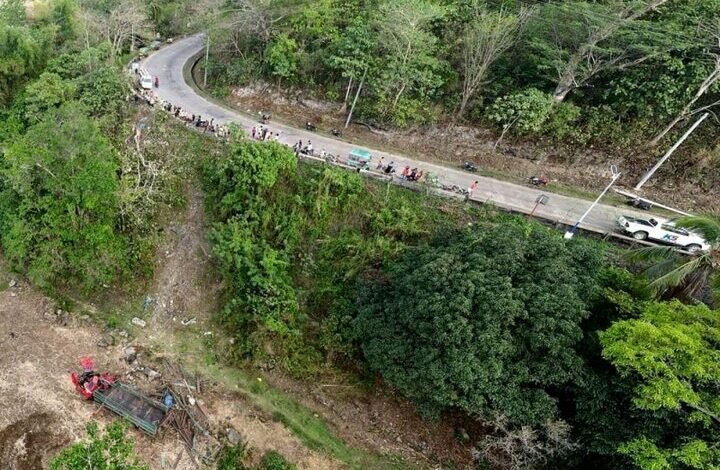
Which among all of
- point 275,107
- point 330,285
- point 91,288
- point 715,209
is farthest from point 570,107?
point 91,288

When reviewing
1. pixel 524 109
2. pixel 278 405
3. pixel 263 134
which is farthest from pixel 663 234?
pixel 263 134

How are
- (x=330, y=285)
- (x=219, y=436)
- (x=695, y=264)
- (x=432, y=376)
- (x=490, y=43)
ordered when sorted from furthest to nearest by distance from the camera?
(x=490, y=43), (x=330, y=285), (x=219, y=436), (x=432, y=376), (x=695, y=264)

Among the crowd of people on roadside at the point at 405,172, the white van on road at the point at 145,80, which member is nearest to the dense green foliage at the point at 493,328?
the crowd of people on roadside at the point at 405,172

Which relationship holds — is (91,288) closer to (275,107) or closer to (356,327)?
(356,327)

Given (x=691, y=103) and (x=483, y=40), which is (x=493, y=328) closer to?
(x=483, y=40)

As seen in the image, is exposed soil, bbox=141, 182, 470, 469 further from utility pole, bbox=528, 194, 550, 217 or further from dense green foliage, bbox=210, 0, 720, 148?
dense green foliage, bbox=210, 0, 720, 148

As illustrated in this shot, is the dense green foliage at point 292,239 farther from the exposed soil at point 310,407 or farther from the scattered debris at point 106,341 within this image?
the scattered debris at point 106,341

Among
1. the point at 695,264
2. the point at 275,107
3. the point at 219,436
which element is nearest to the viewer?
the point at 695,264
